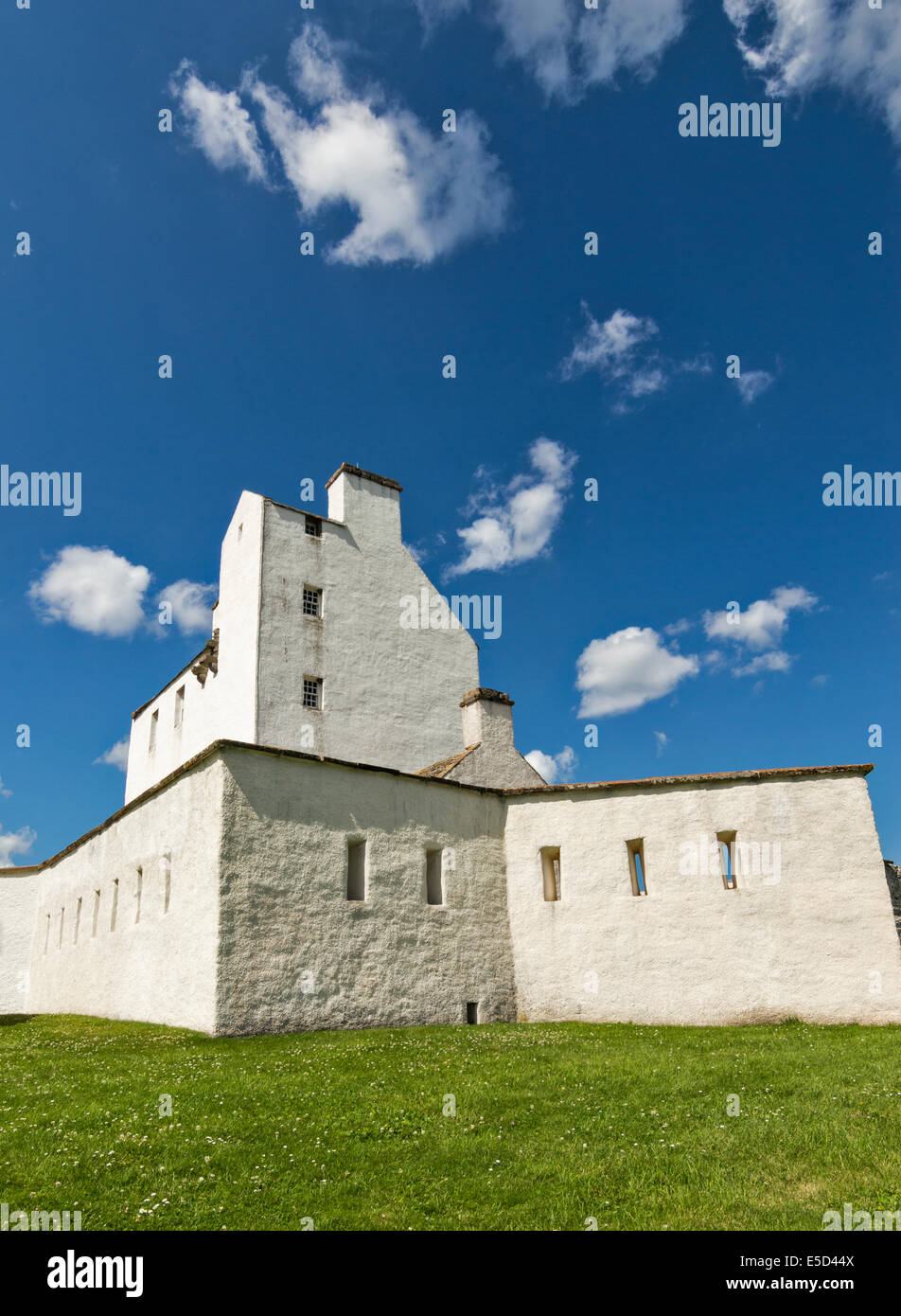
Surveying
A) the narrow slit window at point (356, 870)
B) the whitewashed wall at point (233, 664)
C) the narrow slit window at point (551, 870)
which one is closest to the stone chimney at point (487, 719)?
the narrow slit window at point (551, 870)

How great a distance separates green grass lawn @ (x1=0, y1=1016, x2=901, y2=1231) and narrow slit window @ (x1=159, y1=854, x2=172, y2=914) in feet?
14.3

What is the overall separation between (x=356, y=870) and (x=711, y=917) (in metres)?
8.20

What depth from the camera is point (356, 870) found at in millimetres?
18531

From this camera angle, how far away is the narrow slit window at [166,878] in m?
18.0

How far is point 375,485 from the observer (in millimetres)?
32562

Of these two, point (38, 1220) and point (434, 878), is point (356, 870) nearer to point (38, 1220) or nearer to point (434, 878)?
point (434, 878)

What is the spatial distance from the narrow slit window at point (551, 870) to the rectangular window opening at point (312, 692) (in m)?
10.5

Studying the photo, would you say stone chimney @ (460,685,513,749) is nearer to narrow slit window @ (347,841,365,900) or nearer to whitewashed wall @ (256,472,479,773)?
whitewashed wall @ (256,472,479,773)

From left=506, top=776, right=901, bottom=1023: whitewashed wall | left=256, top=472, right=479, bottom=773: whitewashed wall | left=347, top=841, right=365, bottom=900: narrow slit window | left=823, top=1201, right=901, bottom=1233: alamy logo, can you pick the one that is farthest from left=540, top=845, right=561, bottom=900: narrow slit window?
left=823, top=1201, right=901, bottom=1233: alamy logo

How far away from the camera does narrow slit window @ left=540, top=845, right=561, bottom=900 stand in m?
20.7
